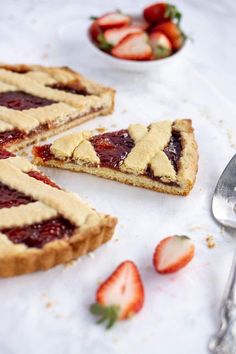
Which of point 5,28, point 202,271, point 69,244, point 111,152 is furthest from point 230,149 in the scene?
point 5,28

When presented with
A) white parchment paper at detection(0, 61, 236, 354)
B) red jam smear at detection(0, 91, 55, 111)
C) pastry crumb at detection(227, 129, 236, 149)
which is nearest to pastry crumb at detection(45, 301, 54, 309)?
white parchment paper at detection(0, 61, 236, 354)

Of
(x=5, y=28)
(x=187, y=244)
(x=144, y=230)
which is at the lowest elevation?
(x=5, y=28)

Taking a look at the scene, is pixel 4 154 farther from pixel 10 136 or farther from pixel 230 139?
pixel 230 139

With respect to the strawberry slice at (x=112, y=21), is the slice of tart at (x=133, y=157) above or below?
below

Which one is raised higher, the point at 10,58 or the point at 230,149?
the point at 230,149

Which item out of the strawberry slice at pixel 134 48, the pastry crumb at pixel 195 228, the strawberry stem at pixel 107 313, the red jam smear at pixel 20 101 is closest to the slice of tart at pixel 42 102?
the red jam smear at pixel 20 101

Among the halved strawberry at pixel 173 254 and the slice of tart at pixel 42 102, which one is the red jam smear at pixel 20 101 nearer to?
the slice of tart at pixel 42 102

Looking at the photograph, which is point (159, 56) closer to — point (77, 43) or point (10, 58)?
point (77, 43)
